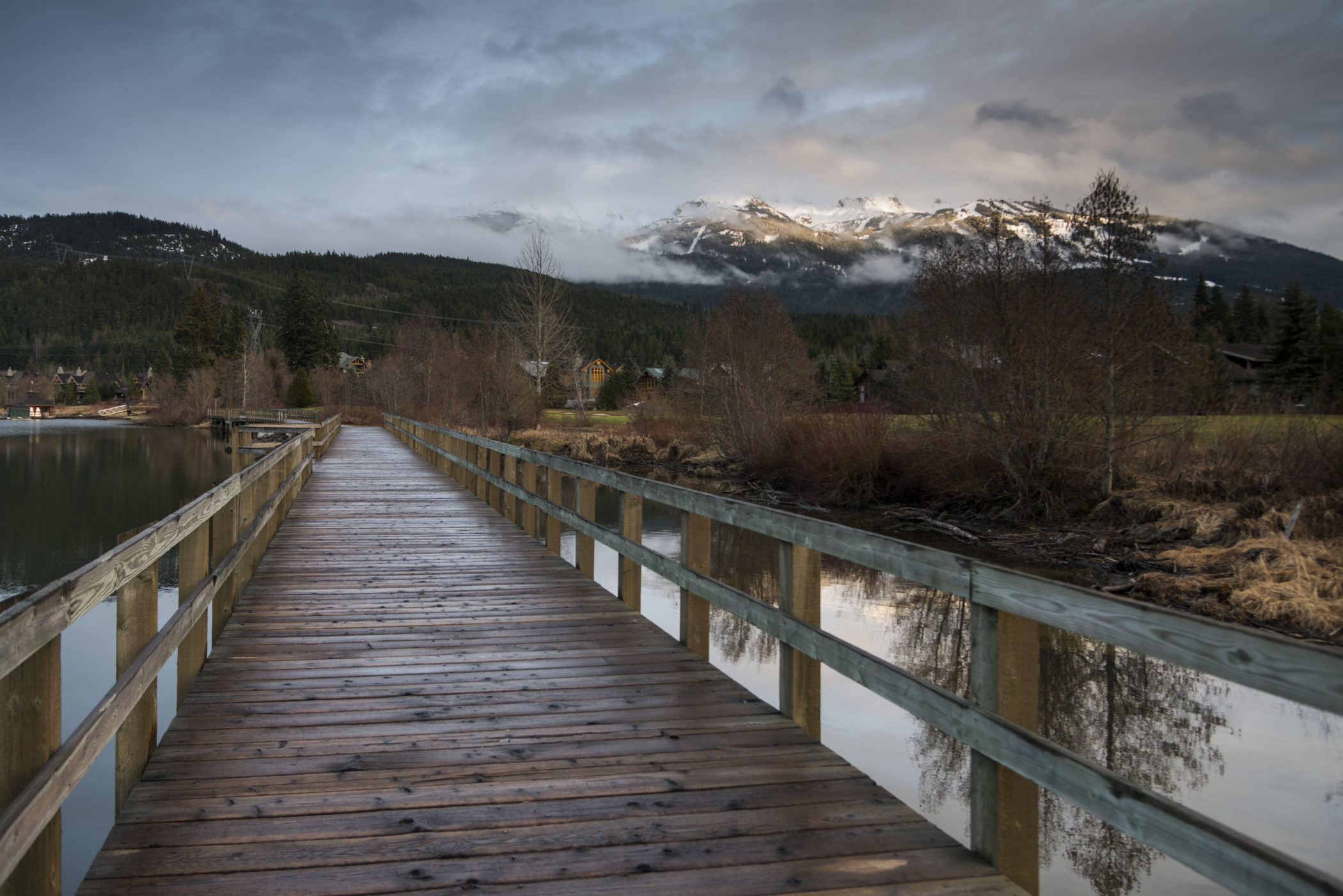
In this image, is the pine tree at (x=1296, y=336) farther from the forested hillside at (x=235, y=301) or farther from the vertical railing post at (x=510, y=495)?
the forested hillside at (x=235, y=301)

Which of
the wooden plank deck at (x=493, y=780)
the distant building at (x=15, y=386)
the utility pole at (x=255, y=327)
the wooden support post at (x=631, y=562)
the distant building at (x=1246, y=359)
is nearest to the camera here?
the wooden plank deck at (x=493, y=780)

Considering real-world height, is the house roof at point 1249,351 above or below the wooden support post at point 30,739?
above

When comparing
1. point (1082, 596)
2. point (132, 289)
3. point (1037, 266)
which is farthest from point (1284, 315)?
point (132, 289)

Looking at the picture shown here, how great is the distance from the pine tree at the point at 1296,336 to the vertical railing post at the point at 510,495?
Answer: 47.7 meters

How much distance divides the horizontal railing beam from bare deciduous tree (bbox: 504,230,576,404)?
117 feet

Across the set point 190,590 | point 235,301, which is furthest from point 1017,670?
point 235,301

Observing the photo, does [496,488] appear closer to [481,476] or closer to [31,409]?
[481,476]

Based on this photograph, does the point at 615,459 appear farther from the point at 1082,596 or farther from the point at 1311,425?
the point at 1082,596

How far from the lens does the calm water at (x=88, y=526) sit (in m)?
5.59

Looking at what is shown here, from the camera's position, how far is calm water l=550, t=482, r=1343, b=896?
4875 millimetres

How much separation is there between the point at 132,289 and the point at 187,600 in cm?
18861

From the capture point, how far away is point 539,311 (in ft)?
126

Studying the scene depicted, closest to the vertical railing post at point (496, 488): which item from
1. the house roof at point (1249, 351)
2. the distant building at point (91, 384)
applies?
the house roof at point (1249, 351)

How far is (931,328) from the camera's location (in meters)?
17.6
